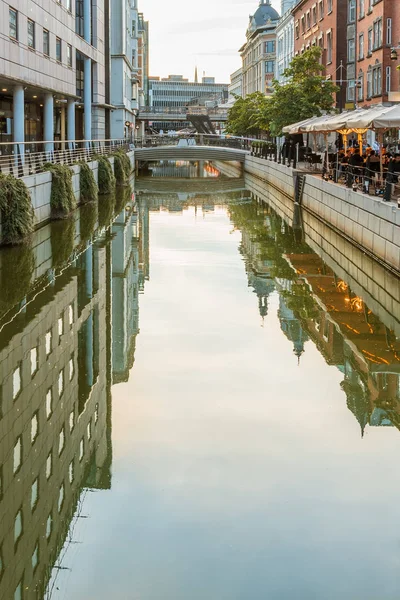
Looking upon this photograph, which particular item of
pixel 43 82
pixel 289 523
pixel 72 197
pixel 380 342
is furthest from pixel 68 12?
pixel 289 523

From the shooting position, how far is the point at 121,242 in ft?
96.7

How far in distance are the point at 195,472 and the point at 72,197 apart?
84.9 feet

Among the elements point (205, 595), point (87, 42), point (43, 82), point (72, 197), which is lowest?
point (205, 595)

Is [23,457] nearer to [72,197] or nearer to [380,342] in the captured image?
[380,342]

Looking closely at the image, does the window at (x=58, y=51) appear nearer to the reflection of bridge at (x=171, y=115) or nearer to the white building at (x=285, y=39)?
the white building at (x=285, y=39)

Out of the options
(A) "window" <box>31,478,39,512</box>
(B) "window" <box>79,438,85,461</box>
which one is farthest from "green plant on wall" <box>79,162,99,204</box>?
(A) "window" <box>31,478,39,512</box>

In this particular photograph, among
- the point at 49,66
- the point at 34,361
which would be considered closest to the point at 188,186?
the point at 49,66

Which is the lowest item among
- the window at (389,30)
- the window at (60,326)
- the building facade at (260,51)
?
the window at (60,326)

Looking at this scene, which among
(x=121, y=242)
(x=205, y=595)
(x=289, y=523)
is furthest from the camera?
(x=121, y=242)

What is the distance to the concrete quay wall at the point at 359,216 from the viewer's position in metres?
21.7

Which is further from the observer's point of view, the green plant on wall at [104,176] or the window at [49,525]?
the green plant on wall at [104,176]

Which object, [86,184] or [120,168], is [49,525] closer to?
[86,184]

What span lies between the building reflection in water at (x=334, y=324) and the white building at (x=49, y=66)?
45.3ft

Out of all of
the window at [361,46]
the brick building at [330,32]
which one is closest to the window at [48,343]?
the brick building at [330,32]
